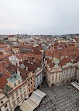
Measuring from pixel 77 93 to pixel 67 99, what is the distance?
32.4ft

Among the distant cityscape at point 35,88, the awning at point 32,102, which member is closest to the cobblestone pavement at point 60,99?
the distant cityscape at point 35,88

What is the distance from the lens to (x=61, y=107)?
44500 millimetres

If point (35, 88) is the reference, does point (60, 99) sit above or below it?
below

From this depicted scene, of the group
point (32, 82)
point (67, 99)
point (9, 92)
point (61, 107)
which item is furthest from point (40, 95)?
point (9, 92)

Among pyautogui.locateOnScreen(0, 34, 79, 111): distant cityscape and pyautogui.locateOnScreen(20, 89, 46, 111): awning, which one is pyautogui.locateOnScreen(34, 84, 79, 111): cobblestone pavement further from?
pyautogui.locateOnScreen(20, 89, 46, 111): awning

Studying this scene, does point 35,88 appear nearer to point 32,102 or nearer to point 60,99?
point 32,102

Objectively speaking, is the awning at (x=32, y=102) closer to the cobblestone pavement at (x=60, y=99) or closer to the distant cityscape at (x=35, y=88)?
the distant cityscape at (x=35, y=88)

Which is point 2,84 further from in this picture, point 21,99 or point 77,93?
point 77,93

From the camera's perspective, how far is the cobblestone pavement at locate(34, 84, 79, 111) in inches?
1740

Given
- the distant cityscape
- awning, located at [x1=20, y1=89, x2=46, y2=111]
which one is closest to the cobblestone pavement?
the distant cityscape

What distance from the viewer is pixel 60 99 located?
49.5 meters

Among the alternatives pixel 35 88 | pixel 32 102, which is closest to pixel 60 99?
pixel 35 88

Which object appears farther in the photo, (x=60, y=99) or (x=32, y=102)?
(x=60, y=99)

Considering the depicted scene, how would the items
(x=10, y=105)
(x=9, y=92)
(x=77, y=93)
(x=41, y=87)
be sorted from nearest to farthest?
(x=9, y=92)
(x=10, y=105)
(x=77, y=93)
(x=41, y=87)
